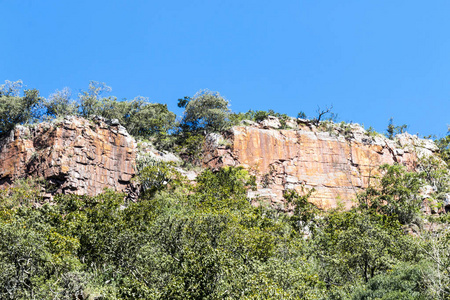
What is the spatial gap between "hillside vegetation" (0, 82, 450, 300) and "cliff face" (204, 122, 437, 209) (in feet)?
15.8

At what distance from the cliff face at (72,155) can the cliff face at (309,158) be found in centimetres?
1127

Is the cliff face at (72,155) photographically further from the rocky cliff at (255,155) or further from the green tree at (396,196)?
the green tree at (396,196)

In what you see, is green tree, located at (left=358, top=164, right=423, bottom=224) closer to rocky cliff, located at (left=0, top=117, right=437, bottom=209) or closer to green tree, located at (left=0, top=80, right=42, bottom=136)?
rocky cliff, located at (left=0, top=117, right=437, bottom=209)

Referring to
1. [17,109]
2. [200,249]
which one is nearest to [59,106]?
[17,109]

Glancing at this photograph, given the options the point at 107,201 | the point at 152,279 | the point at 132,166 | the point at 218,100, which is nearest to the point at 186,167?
the point at 132,166

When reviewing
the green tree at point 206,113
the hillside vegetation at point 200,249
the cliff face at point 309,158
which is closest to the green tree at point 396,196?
the hillside vegetation at point 200,249

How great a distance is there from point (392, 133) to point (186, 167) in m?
34.7

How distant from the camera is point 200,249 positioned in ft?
81.1

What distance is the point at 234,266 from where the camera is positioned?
890 inches

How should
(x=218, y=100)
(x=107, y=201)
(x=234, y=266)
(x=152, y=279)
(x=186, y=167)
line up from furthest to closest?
1. (x=218, y=100)
2. (x=186, y=167)
3. (x=107, y=201)
4. (x=152, y=279)
5. (x=234, y=266)

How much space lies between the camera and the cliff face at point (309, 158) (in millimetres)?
55031

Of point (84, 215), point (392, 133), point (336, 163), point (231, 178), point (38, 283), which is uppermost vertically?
point (392, 133)

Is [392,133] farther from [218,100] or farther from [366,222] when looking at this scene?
[366,222]

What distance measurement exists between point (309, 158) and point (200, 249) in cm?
3594
